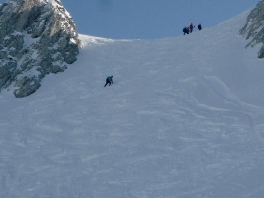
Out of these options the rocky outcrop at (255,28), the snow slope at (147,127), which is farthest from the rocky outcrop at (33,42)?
the rocky outcrop at (255,28)

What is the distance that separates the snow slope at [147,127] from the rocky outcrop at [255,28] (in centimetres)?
62

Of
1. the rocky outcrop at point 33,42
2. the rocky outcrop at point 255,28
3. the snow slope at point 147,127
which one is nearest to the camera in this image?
the snow slope at point 147,127

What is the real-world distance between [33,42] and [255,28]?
758 inches

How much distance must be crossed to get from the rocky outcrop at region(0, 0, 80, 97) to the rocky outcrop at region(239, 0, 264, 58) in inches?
595

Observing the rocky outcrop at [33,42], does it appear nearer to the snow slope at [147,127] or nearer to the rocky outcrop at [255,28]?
the snow slope at [147,127]

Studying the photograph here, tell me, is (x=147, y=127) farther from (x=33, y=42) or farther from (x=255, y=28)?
(x=33, y=42)

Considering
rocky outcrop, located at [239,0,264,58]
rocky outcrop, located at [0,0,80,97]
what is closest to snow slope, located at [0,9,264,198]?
rocky outcrop, located at [239,0,264,58]

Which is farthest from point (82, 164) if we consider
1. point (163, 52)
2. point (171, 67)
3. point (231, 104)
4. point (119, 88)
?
point (163, 52)

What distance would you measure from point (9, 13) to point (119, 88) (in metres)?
16.8

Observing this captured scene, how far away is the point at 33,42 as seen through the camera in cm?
3750

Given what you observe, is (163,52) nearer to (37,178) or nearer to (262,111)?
(262,111)

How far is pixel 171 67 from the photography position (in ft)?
104

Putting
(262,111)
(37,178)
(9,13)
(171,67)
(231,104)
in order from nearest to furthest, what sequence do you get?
(37,178) → (262,111) → (231,104) → (171,67) → (9,13)

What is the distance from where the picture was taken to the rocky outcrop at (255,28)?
98.8 feet
